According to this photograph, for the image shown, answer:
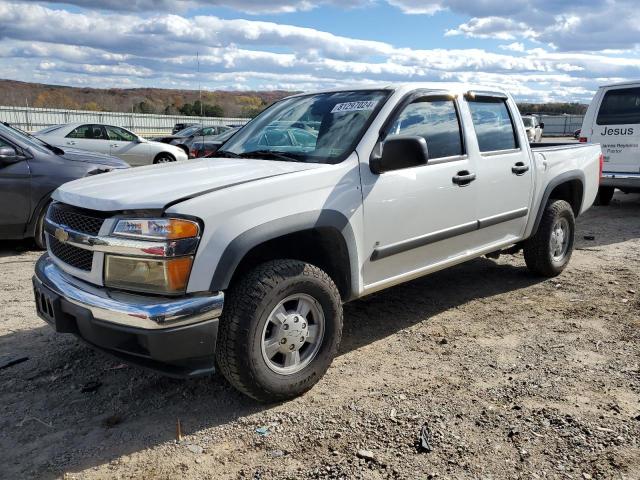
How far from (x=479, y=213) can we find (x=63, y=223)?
9.88 feet

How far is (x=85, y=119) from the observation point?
3416 centimetres

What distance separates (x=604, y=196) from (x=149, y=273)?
1025cm

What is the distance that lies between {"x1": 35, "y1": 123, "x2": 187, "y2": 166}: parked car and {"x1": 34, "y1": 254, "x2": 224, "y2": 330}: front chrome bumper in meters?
13.3

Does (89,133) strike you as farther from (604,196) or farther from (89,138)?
(604,196)

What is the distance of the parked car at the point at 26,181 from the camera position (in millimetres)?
6633

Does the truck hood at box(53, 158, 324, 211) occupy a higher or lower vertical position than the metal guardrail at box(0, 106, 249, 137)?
lower

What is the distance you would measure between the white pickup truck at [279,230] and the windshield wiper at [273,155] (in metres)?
0.01

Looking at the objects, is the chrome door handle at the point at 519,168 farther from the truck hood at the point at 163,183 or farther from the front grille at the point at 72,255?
the front grille at the point at 72,255

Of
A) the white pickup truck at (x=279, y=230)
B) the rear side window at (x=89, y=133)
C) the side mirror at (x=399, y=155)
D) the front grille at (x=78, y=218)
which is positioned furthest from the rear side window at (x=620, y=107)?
the rear side window at (x=89, y=133)

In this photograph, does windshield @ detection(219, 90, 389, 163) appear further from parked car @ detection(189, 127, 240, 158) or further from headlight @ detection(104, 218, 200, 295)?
headlight @ detection(104, 218, 200, 295)

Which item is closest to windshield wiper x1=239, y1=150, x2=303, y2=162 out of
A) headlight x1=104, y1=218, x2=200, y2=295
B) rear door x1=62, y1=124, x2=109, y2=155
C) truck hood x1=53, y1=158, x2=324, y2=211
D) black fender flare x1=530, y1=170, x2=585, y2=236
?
truck hood x1=53, y1=158, x2=324, y2=211

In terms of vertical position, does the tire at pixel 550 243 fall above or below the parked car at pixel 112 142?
below

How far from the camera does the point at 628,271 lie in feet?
20.6

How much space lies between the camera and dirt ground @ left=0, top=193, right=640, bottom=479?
284 cm
